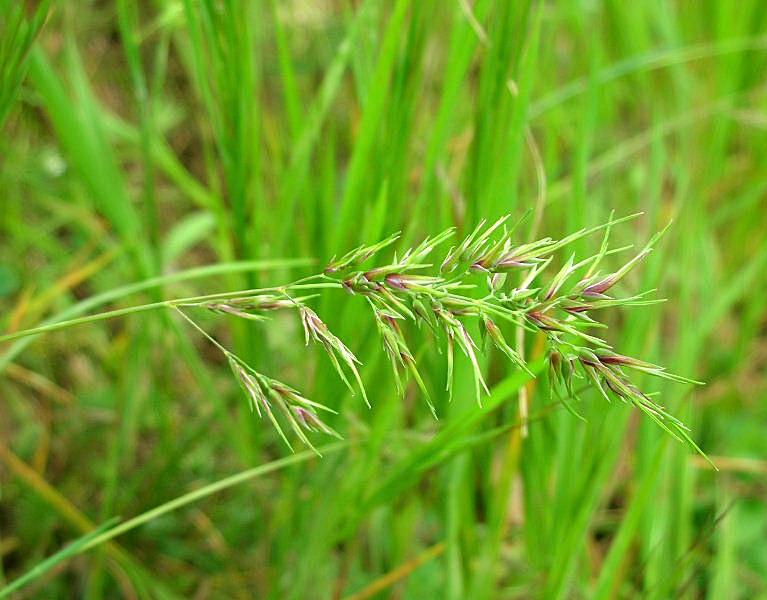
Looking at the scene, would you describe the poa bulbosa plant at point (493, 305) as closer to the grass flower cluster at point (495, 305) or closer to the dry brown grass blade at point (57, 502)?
the grass flower cluster at point (495, 305)

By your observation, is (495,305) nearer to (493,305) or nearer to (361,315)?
(493,305)

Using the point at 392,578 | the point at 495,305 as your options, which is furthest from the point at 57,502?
the point at 495,305

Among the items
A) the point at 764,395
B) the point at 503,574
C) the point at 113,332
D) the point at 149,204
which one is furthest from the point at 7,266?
the point at 764,395

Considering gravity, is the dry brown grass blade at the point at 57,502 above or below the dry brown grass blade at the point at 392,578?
above

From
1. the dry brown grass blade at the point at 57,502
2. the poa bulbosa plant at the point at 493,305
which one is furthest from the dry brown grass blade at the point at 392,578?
the poa bulbosa plant at the point at 493,305

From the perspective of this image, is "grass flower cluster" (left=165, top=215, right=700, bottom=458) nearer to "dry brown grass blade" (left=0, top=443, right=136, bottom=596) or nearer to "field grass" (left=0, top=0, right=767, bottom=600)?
"field grass" (left=0, top=0, right=767, bottom=600)

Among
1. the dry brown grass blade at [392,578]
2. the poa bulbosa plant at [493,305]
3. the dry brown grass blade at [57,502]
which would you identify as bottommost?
the dry brown grass blade at [392,578]

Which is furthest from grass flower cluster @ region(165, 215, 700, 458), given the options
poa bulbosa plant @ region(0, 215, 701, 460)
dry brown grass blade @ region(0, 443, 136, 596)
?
dry brown grass blade @ region(0, 443, 136, 596)

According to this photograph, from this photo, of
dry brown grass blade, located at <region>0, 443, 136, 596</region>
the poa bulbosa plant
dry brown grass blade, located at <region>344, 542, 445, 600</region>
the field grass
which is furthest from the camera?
dry brown grass blade, located at <region>0, 443, 136, 596</region>
